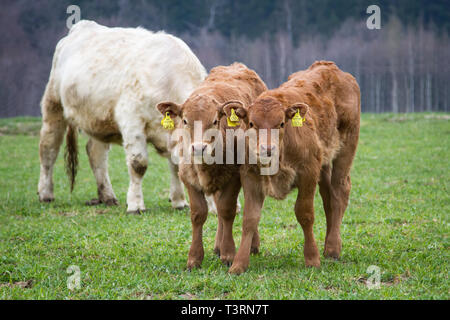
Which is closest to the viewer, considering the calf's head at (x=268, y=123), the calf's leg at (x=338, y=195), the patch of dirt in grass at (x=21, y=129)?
the calf's head at (x=268, y=123)

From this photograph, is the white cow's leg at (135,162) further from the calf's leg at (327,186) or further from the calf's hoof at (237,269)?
the calf's hoof at (237,269)

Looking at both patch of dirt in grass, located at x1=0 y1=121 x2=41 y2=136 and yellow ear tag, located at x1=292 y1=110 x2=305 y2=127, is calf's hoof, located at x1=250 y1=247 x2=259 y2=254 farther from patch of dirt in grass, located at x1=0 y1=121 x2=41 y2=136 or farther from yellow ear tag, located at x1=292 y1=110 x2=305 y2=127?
patch of dirt in grass, located at x1=0 y1=121 x2=41 y2=136

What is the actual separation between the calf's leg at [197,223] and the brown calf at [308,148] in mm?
476

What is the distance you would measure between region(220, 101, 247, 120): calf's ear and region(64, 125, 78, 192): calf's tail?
6.16 meters

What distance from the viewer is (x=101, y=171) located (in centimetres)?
1028

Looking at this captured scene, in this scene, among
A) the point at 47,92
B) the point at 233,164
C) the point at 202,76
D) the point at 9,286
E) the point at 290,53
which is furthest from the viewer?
the point at 290,53

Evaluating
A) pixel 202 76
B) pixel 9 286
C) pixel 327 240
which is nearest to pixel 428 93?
pixel 202 76

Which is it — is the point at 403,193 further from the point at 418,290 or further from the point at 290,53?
the point at 290,53

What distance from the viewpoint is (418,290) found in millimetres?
4562

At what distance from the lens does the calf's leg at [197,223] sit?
215 inches

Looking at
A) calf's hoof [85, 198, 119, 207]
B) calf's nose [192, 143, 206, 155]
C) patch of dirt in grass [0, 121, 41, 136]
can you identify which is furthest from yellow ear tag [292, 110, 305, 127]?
patch of dirt in grass [0, 121, 41, 136]

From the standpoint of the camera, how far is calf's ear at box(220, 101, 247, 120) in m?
5.04

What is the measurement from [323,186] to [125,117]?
3.94m

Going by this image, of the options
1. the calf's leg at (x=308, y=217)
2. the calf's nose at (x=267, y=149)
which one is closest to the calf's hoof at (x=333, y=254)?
the calf's leg at (x=308, y=217)
